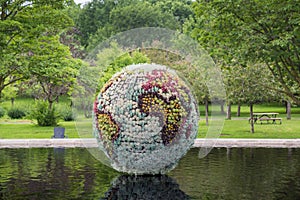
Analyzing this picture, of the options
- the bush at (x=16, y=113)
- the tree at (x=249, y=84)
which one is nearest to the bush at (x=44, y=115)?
the bush at (x=16, y=113)

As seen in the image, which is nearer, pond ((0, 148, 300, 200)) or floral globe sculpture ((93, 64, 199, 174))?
pond ((0, 148, 300, 200))

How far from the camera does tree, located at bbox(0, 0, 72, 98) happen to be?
2659cm

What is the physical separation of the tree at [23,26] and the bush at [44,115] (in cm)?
606

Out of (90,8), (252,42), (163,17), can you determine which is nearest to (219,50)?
(252,42)

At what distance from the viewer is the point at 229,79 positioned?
2833 centimetres

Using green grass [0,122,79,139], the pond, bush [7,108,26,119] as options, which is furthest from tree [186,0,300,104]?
bush [7,108,26,119]

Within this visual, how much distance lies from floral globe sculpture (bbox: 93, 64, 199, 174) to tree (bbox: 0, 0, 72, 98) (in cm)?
1471

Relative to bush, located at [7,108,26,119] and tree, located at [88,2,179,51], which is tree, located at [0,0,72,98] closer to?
bush, located at [7,108,26,119]

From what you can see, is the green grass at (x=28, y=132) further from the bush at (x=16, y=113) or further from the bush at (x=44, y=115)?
the bush at (x=16, y=113)

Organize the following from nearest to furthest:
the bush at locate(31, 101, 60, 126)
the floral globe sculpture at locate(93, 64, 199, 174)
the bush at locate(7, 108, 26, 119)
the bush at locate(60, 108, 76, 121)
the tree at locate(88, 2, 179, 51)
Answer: the floral globe sculpture at locate(93, 64, 199, 174), the bush at locate(31, 101, 60, 126), the bush at locate(60, 108, 76, 121), the bush at locate(7, 108, 26, 119), the tree at locate(88, 2, 179, 51)

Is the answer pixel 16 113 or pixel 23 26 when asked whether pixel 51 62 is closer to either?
pixel 23 26

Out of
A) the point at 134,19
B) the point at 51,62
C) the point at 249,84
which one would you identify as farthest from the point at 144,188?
the point at 134,19

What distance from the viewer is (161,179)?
13156 millimetres

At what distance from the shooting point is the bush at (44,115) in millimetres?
34125
